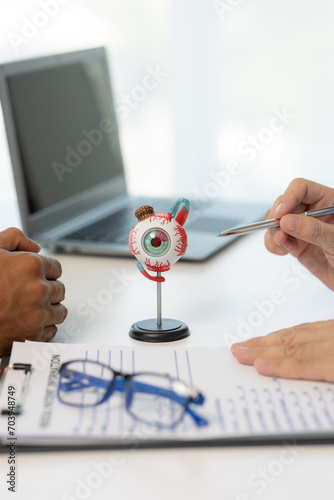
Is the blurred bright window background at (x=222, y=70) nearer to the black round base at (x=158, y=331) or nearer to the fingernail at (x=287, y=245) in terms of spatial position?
the fingernail at (x=287, y=245)

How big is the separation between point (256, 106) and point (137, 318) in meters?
1.72

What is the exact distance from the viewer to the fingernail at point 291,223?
100 centimetres

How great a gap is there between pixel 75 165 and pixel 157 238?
25.4 inches

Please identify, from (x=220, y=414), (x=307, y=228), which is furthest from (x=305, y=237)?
(x=220, y=414)

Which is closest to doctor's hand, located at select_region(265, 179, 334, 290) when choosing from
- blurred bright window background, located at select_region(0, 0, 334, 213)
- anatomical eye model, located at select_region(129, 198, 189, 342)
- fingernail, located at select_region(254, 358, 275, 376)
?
anatomical eye model, located at select_region(129, 198, 189, 342)

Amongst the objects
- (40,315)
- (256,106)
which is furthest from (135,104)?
(40,315)

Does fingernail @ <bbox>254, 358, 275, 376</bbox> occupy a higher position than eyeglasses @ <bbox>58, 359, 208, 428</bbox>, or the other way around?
eyeglasses @ <bbox>58, 359, 208, 428</bbox>

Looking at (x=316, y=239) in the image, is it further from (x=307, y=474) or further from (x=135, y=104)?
(x=135, y=104)

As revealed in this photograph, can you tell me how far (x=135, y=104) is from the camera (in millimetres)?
2914

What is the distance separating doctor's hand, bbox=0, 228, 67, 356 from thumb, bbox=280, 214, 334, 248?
0.37m

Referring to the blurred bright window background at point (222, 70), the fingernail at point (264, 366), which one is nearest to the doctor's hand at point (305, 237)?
the fingernail at point (264, 366)

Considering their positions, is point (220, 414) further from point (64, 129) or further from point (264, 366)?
point (64, 129)

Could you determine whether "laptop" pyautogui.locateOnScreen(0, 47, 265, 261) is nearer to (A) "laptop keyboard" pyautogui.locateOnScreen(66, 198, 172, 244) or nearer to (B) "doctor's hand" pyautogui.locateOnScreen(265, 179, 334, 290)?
(A) "laptop keyboard" pyautogui.locateOnScreen(66, 198, 172, 244)

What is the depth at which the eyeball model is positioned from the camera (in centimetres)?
90
